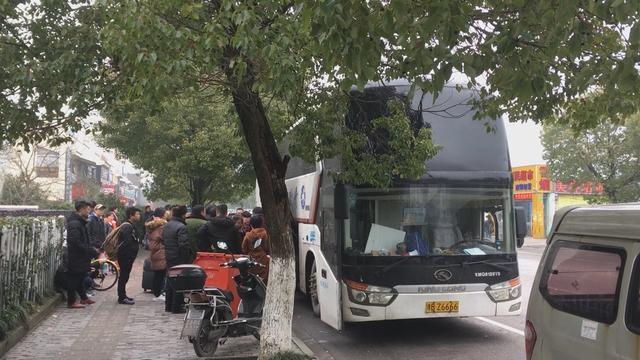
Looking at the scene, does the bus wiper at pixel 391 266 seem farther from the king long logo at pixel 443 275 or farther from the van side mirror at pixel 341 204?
the van side mirror at pixel 341 204

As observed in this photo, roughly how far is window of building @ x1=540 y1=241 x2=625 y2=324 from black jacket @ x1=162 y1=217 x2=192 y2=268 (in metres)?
7.41

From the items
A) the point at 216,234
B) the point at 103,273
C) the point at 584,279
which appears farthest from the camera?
the point at 103,273

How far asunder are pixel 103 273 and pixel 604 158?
26.9 m

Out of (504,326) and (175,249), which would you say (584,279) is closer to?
(504,326)

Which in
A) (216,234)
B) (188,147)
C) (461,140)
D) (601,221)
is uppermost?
(188,147)

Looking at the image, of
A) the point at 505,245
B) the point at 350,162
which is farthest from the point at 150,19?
the point at 505,245

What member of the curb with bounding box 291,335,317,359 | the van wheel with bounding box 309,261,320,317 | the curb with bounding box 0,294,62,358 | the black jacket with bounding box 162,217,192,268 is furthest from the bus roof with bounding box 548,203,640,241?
the black jacket with bounding box 162,217,192,268

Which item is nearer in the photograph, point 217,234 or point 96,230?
point 217,234

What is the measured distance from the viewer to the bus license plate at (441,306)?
7.71 m

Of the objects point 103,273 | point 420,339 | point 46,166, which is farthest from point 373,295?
point 46,166

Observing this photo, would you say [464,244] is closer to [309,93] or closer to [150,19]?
[309,93]

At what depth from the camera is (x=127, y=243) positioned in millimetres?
10969

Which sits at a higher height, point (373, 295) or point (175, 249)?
point (175, 249)

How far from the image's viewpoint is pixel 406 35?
384 centimetres
